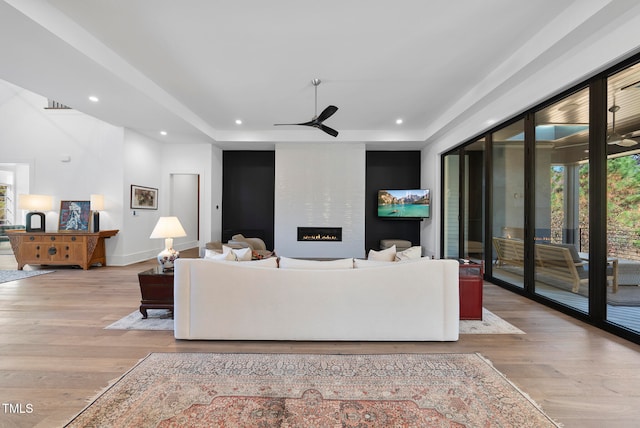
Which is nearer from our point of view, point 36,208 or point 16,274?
point 16,274

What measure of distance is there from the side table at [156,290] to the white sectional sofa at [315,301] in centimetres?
55

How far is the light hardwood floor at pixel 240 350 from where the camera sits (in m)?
1.64

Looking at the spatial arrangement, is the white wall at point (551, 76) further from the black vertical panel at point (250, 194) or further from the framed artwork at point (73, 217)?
the framed artwork at point (73, 217)

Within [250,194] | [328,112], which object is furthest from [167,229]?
[250,194]

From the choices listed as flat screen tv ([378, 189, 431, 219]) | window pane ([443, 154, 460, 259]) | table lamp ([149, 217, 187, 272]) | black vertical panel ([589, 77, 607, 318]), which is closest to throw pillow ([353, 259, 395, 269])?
table lamp ([149, 217, 187, 272])

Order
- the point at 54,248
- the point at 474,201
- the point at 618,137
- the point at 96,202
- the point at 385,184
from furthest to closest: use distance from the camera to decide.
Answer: the point at 385,184 → the point at 96,202 → the point at 54,248 → the point at 474,201 → the point at 618,137

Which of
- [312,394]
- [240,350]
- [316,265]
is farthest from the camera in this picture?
[316,265]

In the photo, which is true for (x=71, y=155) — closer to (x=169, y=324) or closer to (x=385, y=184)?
(x=169, y=324)

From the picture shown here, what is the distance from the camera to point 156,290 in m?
2.90

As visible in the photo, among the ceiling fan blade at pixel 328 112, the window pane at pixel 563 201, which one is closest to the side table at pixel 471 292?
the window pane at pixel 563 201

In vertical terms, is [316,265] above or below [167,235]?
below

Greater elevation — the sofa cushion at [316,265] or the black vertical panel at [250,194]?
the black vertical panel at [250,194]

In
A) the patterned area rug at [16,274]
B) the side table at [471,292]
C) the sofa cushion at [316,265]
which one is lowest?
the patterned area rug at [16,274]

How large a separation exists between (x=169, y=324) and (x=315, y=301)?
1.58 m
